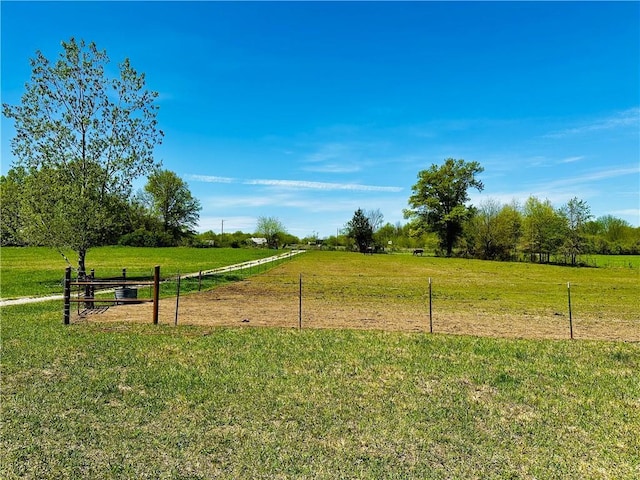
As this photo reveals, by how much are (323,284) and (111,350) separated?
16806 mm

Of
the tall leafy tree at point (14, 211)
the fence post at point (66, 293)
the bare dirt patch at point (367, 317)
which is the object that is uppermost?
the tall leafy tree at point (14, 211)

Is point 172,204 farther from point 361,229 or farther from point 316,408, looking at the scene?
point 316,408

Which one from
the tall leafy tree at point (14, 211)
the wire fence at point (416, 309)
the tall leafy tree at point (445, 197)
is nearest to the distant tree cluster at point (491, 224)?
the tall leafy tree at point (445, 197)

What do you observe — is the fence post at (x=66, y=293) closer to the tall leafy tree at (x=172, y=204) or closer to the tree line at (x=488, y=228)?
the tree line at (x=488, y=228)

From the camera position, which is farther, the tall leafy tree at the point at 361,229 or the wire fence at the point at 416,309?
the tall leafy tree at the point at 361,229

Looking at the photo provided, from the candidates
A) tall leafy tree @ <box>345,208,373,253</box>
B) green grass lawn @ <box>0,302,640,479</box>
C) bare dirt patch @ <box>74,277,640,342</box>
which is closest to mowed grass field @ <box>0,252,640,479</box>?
green grass lawn @ <box>0,302,640,479</box>

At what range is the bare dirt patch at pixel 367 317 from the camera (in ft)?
36.9

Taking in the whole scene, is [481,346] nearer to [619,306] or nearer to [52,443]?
[52,443]

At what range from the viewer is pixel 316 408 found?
18.4 feet

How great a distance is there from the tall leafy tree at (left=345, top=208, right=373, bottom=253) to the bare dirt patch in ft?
189

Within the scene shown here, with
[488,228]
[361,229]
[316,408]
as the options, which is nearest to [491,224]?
[488,228]

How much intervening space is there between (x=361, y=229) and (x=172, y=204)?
37.1 m

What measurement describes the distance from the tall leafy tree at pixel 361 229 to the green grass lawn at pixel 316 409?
6643 centimetres

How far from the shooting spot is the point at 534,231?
55.8 meters
